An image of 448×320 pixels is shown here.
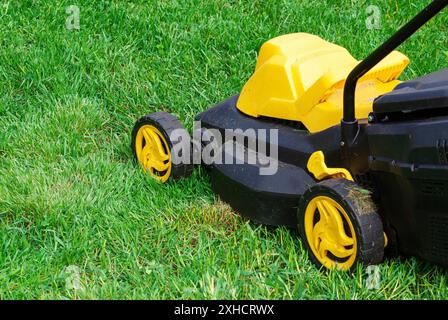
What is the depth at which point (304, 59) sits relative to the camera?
2.62m

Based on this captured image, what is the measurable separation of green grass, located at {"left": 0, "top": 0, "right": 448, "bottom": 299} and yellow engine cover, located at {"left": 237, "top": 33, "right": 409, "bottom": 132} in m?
0.40

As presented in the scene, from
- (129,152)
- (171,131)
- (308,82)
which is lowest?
(129,152)

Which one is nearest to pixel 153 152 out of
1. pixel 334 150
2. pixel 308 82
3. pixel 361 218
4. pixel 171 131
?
pixel 171 131

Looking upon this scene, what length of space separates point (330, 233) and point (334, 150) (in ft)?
0.88

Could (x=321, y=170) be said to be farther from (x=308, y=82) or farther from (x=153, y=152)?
(x=153, y=152)

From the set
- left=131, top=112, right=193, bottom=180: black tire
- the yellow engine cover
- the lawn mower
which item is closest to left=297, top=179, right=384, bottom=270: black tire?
the lawn mower

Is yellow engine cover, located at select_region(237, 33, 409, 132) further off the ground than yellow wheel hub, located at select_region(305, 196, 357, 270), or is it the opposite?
yellow engine cover, located at select_region(237, 33, 409, 132)

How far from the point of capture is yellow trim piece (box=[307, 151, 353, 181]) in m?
2.32

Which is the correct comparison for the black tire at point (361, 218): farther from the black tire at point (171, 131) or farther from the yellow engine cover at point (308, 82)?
the black tire at point (171, 131)

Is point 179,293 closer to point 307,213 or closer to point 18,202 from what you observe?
point 307,213

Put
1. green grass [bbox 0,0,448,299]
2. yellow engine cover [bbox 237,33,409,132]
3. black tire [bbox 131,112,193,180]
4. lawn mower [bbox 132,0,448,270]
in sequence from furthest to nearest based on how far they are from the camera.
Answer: black tire [bbox 131,112,193,180]
yellow engine cover [bbox 237,33,409,132]
green grass [bbox 0,0,448,299]
lawn mower [bbox 132,0,448,270]

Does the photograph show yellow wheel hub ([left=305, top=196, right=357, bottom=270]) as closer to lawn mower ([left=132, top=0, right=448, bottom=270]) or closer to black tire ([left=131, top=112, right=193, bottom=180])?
lawn mower ([left=132, top=0, right=448, bottom=270])

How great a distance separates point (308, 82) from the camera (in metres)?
2.55

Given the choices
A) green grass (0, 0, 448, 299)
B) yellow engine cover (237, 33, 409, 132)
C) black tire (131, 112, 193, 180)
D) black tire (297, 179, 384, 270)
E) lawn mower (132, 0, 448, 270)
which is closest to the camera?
lawn mower (132, 0, 448, 270)
